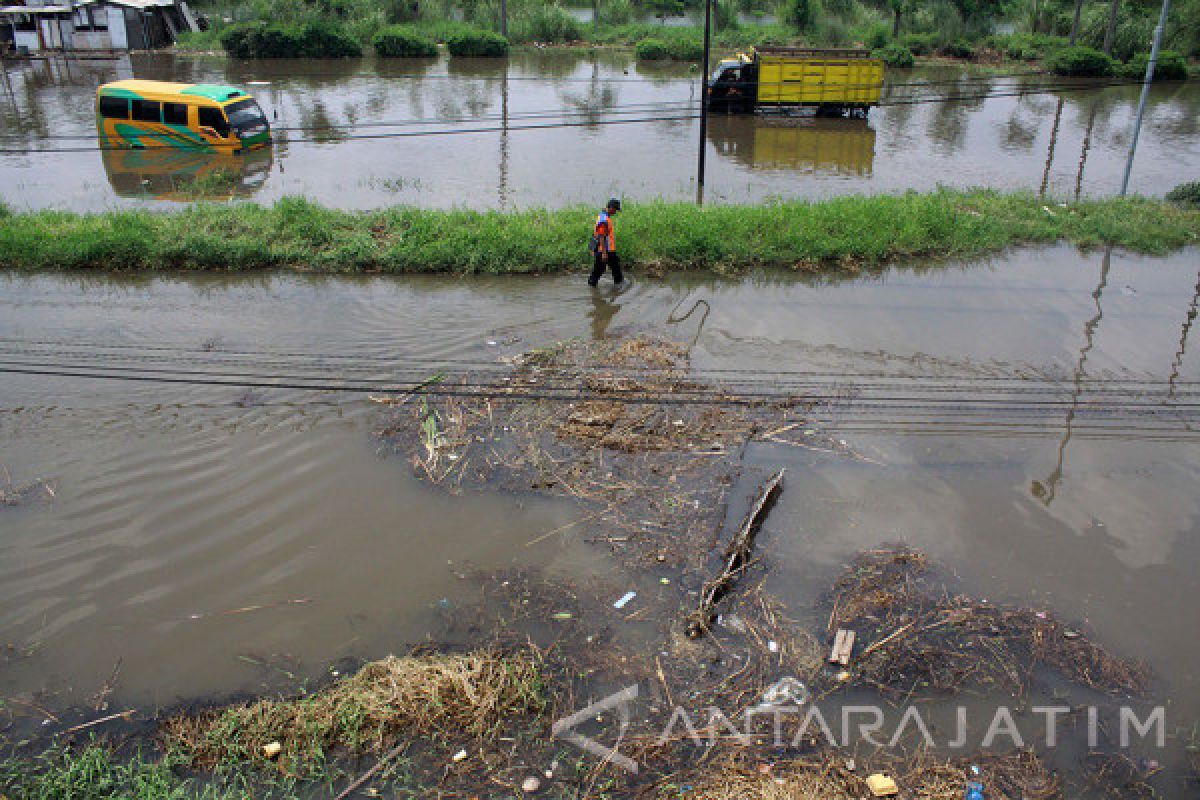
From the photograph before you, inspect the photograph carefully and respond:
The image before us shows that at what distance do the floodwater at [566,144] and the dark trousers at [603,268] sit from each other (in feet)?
16.3

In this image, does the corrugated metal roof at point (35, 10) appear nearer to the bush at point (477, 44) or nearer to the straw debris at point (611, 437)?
the bush at point (477, 44)

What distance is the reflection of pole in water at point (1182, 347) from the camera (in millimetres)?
10045

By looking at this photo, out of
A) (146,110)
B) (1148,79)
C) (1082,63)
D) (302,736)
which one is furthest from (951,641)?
(1082,63)

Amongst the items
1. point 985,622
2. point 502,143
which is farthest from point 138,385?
point 502,143

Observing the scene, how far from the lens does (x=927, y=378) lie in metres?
10.2

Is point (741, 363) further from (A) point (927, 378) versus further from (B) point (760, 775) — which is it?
(B) point (760, 775)

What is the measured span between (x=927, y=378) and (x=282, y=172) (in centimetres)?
1647

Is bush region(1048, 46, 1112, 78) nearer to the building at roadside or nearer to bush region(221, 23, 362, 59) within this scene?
bush region(221, 23, 362, 59)

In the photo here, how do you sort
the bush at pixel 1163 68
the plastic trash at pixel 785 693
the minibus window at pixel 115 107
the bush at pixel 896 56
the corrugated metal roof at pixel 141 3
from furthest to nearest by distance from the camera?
the corrugated metal roof at pixel 141 3
the bush at pixel 896 56
the bush at pixel 1163 68
the minibus window at pixel 115 107
the plastic trash at pixel 785 693

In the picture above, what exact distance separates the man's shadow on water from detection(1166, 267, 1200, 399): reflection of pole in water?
717 cm

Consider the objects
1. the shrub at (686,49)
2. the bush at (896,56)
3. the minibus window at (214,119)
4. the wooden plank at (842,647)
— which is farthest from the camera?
the shrub at (686,49)

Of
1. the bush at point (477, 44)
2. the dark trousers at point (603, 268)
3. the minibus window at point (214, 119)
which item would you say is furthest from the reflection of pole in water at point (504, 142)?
the minibus window at point (214, 119)

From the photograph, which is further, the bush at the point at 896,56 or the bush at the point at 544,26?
the bush at the point at 544,26

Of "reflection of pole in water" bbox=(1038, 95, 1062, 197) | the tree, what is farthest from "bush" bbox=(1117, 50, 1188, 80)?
the tree
